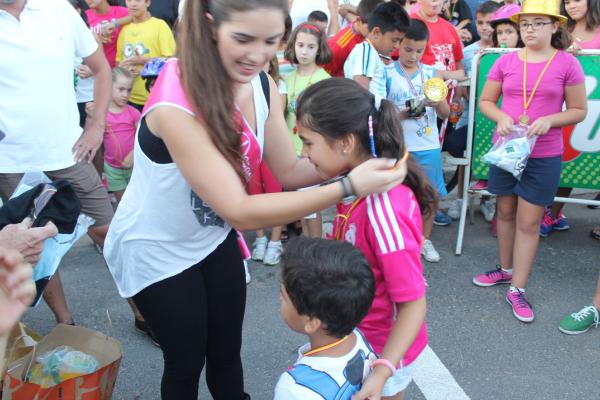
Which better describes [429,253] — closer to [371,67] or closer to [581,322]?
[581,322]

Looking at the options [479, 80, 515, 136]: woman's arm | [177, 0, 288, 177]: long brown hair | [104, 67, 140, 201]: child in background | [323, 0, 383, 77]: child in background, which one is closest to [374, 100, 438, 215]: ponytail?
[177, 0, 288, 177]: long brown hair

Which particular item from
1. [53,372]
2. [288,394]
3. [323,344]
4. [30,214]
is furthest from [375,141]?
[53,372]

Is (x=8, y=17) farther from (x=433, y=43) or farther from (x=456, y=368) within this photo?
(x=433, y=43)

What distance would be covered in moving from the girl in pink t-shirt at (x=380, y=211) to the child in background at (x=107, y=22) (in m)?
3.91

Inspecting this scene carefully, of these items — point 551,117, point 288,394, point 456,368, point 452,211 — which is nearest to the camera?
point 288,394

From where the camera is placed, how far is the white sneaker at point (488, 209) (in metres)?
4.50

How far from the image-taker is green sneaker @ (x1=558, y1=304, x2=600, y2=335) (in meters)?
3.03

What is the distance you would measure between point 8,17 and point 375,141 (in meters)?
1.92

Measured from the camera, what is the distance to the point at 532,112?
3102 millimetres

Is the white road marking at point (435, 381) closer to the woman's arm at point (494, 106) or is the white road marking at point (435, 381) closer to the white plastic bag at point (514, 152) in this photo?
the white plastic bag at point (514, 152)

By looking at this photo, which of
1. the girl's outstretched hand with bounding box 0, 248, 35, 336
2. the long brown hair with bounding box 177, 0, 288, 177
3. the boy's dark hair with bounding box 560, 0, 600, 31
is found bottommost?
the boy's dark hair with bounding box 560, 0, 600, 31

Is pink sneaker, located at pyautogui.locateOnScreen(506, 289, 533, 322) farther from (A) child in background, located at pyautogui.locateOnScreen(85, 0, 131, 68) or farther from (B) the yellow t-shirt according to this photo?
(A) child in background, located at pyautogui.locateOnScreen(85, 0, 131, 68)

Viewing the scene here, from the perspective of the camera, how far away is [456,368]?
2783 mm

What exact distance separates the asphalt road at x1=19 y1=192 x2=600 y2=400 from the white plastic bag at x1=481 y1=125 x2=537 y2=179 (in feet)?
2.79
